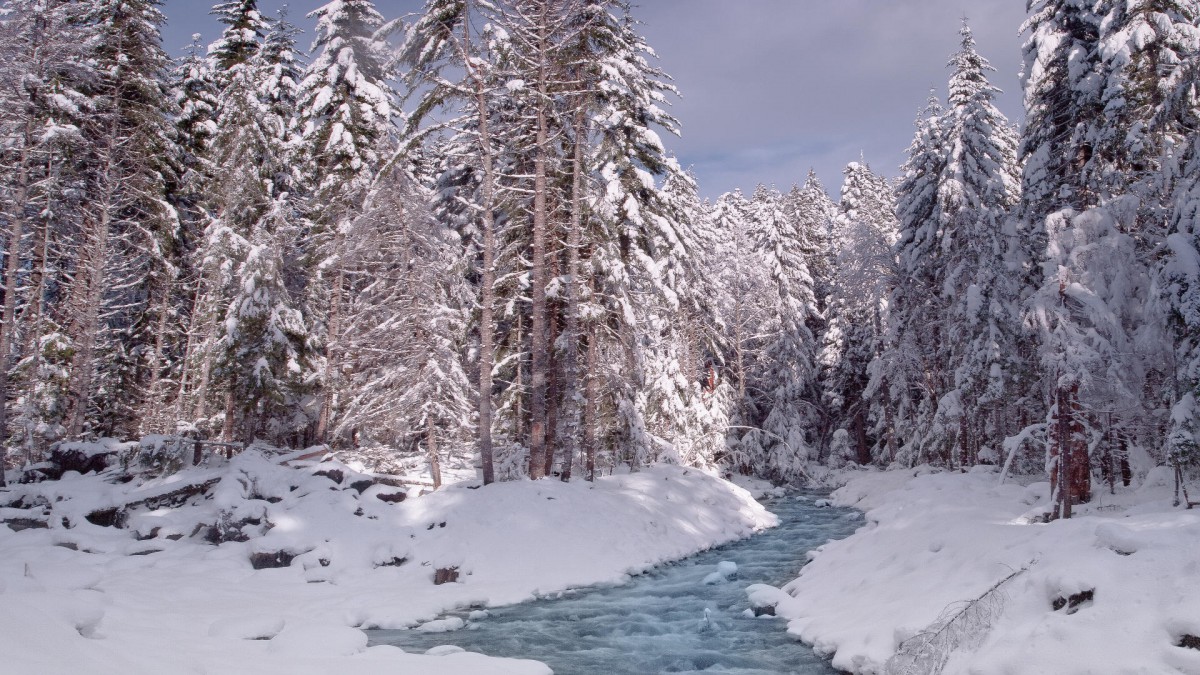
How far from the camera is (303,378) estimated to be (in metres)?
21.2

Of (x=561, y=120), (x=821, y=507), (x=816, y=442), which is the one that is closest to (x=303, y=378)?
(x=561, y=120)

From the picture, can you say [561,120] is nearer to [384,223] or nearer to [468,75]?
[468,75]

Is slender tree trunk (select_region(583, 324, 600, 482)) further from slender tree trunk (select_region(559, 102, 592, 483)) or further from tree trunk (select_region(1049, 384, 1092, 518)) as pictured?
tree trunk (select_region(1049, 384, 1092, 518))

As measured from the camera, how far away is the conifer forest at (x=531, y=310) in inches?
440

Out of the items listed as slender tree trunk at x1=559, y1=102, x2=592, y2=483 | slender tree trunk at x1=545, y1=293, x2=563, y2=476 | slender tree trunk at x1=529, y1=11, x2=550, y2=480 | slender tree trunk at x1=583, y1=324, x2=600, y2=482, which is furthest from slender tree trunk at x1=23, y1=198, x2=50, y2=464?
slender tree trunk at x1=583, y1=324, x2=600, y2=482

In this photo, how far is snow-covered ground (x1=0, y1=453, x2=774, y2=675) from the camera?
7.12 m

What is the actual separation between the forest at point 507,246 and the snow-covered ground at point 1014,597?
3.64m

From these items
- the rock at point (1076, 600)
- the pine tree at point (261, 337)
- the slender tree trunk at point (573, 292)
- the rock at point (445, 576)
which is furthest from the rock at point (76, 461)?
the rock at point (1076, 600)

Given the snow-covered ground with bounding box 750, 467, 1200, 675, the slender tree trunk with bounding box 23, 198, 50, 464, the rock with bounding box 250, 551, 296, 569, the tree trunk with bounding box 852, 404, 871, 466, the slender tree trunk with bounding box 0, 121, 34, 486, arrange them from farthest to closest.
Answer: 1. the tree trunk with bounding box 852, 404, 871, 466
2. the slender tree trunk with bounding box 23, 198, 50, 464
3. the slender tree trunk with bounding box 0, 121, 34, 486
4. the rock with bounding box 250, 551, 296, 569
5. the snow-covered ground with bounding box 750, 467, 1200, 675

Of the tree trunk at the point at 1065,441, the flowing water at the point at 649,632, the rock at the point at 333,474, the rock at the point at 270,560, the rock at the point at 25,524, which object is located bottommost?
the flowing water at the point at 649,632

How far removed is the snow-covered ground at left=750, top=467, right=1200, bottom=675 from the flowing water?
28.3 inches

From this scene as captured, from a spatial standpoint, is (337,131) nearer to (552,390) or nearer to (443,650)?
(552,390)

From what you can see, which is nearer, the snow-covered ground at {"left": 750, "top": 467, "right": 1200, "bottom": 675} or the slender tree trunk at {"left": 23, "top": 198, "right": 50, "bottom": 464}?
the snow-covered ground at {"left": 750, "top": 467, "right": 1200, "bottom": 675}

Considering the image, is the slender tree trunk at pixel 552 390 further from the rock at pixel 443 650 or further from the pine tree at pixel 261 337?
the rock at pixel 443 650
